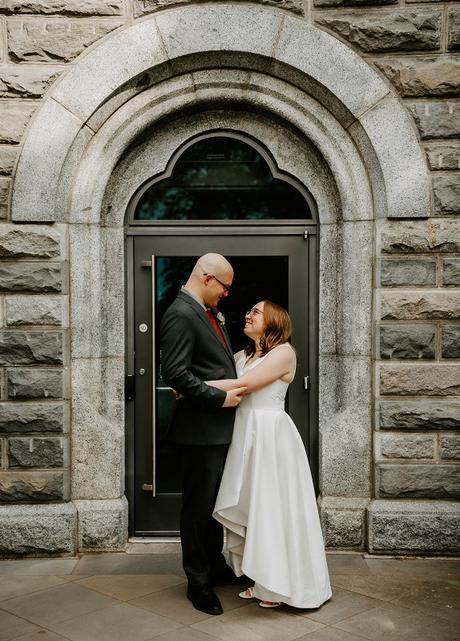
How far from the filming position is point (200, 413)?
465 cm

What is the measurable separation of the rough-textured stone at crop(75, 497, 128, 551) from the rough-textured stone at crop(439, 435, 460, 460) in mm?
2344

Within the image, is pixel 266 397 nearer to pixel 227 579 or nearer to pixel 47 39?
pixel 227 579

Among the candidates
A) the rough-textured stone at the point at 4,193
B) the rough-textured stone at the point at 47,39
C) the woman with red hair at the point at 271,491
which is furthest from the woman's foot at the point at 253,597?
the rough-textured stone at the point at 47,39

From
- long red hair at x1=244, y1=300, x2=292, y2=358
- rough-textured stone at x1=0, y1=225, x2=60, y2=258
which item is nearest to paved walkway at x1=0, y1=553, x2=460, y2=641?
long red hair at x1=244, y1=300, x2=292, y2=358

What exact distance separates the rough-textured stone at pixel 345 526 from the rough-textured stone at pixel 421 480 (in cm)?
26

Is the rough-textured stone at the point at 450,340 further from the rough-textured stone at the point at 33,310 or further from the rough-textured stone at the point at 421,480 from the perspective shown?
the rough-textured stone at the point at 33,310

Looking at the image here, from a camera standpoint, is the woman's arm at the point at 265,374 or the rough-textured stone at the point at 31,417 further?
the rough-textured stone at the point at 31,417

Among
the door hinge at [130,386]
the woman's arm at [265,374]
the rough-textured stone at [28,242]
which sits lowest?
the door hinge at [130,386]

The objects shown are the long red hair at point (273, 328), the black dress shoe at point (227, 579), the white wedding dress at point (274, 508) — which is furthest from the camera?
the black dress shoe at point (227, 579)

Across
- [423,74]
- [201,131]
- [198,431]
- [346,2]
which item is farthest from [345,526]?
[346,2]

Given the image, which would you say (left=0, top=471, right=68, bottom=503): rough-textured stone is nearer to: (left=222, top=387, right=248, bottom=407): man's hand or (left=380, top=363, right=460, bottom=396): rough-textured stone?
(left=222, top=387, right=248, bottom=407): man's hand

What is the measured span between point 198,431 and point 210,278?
92 cm

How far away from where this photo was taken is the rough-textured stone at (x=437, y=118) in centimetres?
547

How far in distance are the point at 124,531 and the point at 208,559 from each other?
3.88ft
